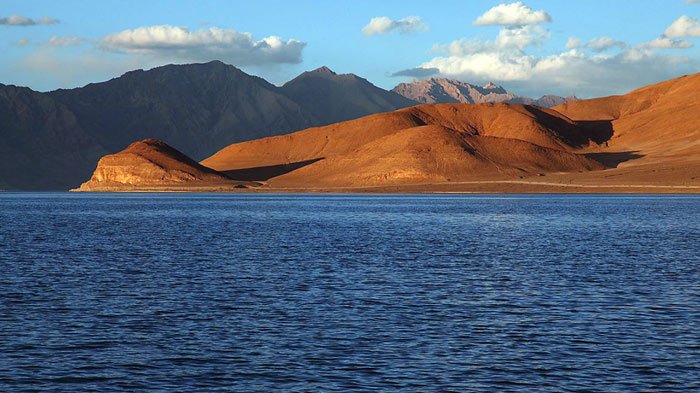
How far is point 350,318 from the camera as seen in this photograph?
3269 cm

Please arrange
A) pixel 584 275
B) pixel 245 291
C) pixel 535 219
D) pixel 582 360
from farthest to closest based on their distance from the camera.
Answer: pixel 535 219 < pixel 584 275 < pixel 245 291 < pixel 582 360

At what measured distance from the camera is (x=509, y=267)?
50656mm

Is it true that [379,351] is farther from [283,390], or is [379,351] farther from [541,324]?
[541,324]

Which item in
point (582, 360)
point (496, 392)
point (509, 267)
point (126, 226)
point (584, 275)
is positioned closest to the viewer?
point (496, 392)

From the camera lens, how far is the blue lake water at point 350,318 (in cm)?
2442

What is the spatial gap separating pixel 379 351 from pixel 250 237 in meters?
52.5

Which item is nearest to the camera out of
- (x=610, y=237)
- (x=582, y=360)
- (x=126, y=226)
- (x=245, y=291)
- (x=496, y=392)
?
(x=496, y=392)

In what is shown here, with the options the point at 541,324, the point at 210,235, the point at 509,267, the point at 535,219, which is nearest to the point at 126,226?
the point at 210,235

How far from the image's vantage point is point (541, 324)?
31.5 meters

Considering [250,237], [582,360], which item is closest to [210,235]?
[250,237]

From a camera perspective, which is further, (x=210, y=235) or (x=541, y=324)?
(x=210, y=235)

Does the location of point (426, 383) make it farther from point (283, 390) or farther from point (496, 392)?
point (283, 390)

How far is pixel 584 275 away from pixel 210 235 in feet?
138

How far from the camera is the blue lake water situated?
2442 cm
